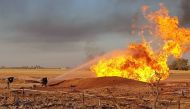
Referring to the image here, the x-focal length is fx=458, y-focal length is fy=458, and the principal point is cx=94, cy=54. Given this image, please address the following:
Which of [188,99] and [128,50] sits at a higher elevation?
[128,50]

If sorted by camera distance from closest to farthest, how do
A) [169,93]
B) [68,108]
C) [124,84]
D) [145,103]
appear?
[68,108] → [145,103] → [169,93] → [124,84]

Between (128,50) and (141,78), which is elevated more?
(128,50)

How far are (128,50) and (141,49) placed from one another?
8.45ft

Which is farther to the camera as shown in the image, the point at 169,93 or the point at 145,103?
the point at 169,93

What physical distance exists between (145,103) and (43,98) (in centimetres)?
846

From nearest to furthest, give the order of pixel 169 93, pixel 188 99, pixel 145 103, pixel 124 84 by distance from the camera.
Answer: pixel 145 103 → pixel 188 99 → pixel 169 93 → pixel 124 84

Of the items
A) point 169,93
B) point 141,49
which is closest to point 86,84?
point 141,49

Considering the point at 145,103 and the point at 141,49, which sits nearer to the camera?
the point at 145,103

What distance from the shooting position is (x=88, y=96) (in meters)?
36.1

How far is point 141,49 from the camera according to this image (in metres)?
55.1

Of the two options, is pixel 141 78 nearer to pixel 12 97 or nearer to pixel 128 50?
pixel 128 50

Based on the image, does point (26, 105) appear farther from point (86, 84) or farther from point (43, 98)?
point (86, 84)

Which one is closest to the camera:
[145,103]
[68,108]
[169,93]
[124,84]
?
[68,108]

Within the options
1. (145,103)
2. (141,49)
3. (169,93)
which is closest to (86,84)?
(141,49)
